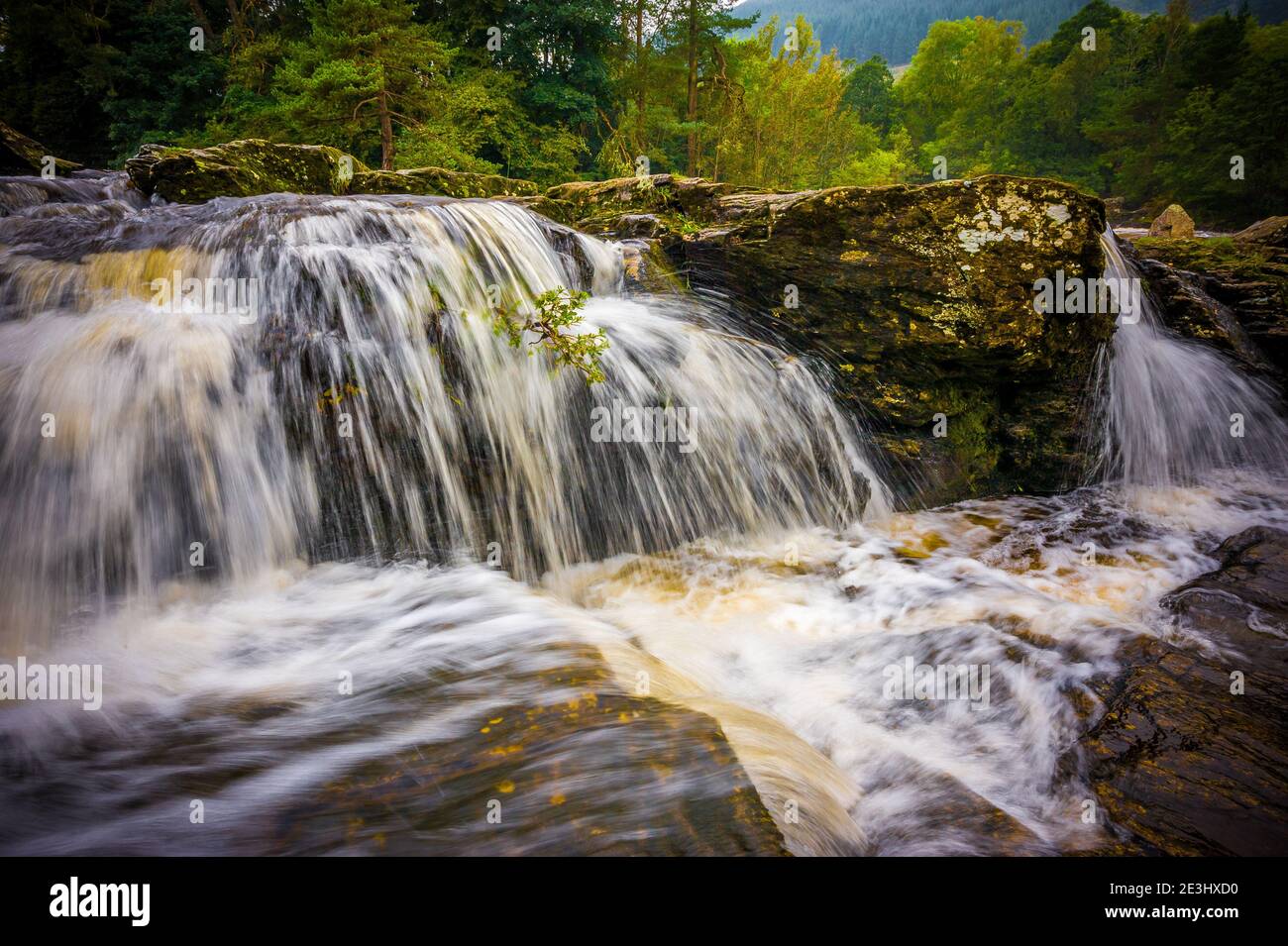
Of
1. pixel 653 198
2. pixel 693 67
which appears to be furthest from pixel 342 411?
pixel 693 67

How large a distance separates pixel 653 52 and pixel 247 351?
27735 mm

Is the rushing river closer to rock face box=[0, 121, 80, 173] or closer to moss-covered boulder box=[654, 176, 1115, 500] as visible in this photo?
moss-covered boulder box=[654, 176, 1115, 500]

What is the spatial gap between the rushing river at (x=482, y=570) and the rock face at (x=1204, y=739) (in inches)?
6.5

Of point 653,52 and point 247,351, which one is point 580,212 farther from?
point 653,52

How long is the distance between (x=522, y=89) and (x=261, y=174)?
56.5 ft

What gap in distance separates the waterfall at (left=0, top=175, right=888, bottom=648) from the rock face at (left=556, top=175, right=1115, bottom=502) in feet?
2.31

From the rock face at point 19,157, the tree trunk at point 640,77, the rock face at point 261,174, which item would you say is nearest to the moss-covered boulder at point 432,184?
the rock face at point 261,174

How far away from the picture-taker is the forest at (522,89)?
53.6 ft

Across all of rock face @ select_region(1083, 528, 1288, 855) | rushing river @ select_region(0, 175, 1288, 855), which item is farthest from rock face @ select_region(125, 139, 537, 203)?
rock face @ select_region(1083, 528, 1288, 855)

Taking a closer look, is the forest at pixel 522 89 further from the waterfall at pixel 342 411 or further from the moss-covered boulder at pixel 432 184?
the waterfall at pixel 342 411

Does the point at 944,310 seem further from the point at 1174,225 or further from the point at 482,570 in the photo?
the point at 1174,225

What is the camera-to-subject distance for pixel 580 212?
9578 millimetres

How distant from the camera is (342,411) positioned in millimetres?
4047
